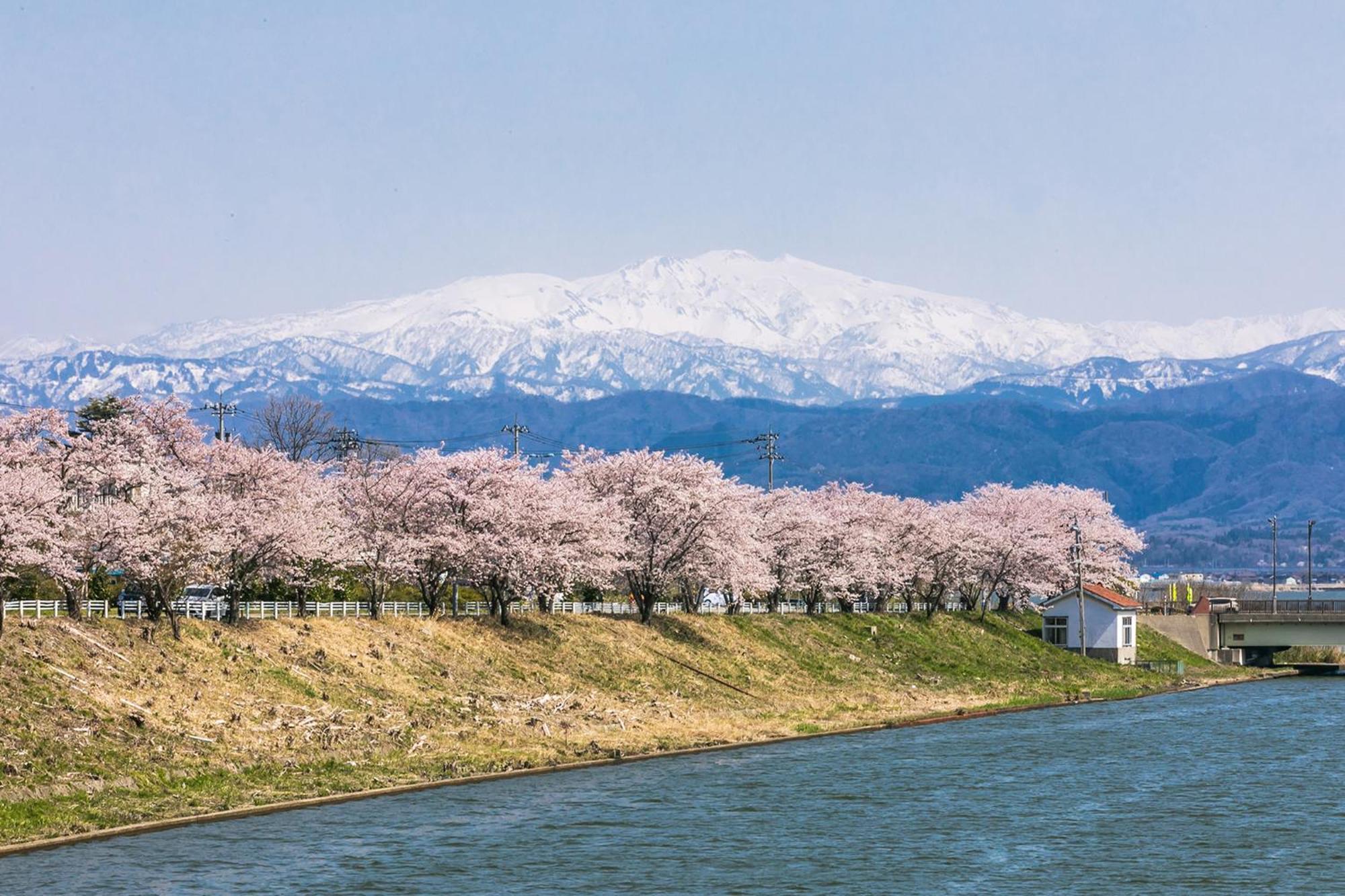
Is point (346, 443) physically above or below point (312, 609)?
above

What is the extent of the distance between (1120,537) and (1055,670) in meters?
43.6

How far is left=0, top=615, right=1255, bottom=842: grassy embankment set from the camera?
176 feet

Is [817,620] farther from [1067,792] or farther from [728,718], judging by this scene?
[1067,792]

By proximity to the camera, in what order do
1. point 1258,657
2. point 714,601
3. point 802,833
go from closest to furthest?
point 802,833, point 714,601, point 1258,657

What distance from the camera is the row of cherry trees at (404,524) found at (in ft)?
226

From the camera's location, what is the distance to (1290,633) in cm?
16100

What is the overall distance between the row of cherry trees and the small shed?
1166 centimetres

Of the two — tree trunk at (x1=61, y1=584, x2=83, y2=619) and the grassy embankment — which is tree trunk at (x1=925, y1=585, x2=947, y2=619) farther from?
tree trunk at (x1=61, y1=584, x2=83, y2=619)

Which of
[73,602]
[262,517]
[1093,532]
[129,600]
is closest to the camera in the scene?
[73,602]

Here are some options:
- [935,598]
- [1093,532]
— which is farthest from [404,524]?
[1093,532]

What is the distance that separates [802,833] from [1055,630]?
95.6m

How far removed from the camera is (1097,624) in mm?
140250

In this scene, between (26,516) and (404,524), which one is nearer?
(26,516)

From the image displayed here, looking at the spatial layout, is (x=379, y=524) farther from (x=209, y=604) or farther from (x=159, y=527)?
(x=159, y=527)
